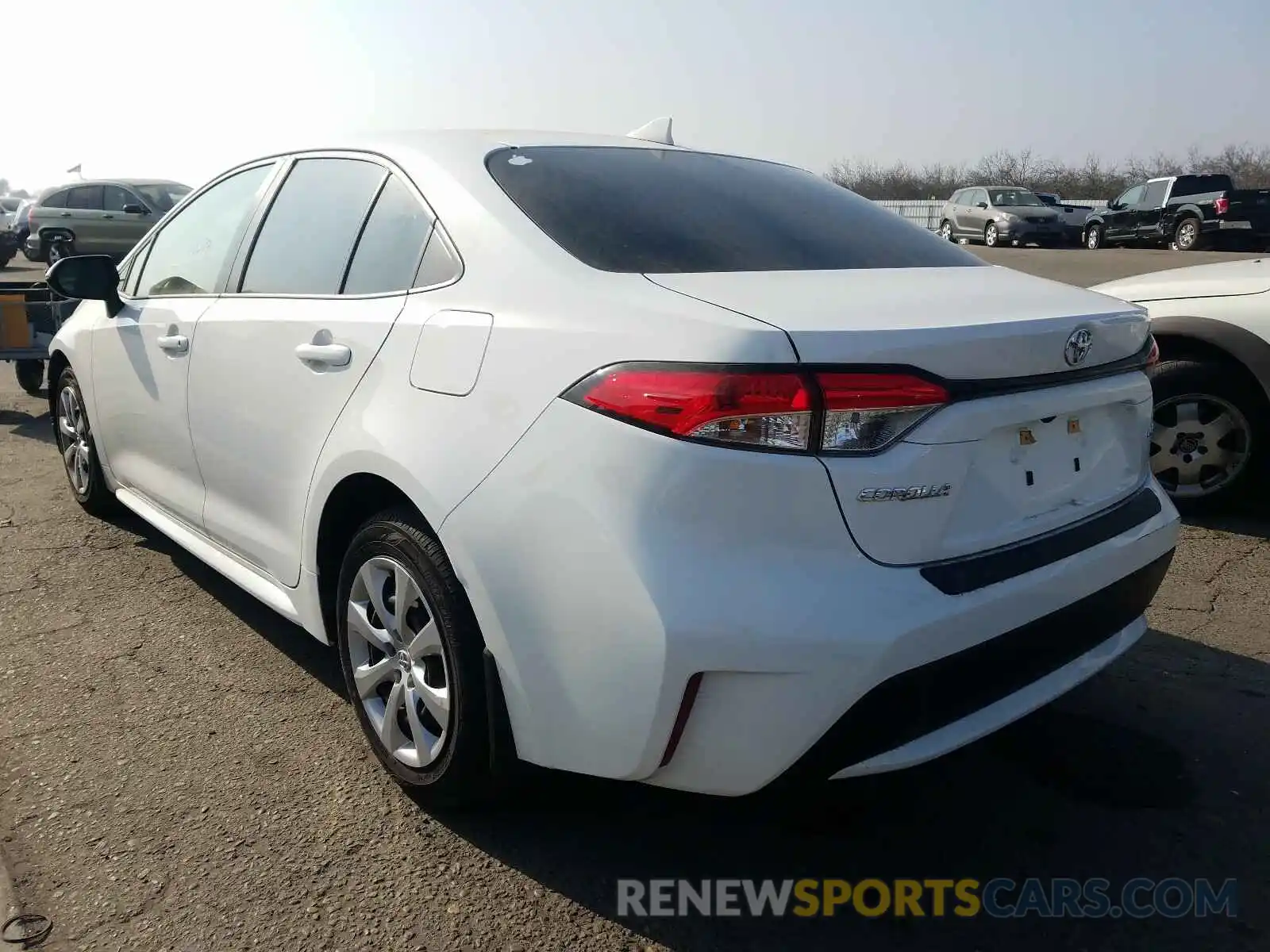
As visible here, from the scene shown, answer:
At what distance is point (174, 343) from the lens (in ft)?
11.1

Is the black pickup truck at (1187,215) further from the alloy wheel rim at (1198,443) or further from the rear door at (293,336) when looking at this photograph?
the rear door at (293,336)

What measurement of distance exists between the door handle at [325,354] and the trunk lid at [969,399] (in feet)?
2.82

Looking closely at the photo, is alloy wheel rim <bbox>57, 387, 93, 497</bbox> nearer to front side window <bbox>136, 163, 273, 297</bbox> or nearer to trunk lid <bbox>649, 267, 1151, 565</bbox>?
front side window <bbox>136, 163, 273, 297</bbox>

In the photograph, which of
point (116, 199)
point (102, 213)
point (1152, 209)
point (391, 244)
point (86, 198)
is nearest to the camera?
point (391, 244)

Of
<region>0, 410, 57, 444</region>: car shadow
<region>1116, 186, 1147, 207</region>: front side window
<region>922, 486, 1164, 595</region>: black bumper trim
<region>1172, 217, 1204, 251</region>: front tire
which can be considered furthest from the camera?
<region>1116, 186, 1147, 207</region>: front side window

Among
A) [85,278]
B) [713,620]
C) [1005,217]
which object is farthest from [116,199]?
[713,620]

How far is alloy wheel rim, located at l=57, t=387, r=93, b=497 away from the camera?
4.49 metres

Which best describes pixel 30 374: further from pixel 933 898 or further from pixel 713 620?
pixel 933 898

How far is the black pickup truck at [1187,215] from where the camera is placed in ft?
68.3

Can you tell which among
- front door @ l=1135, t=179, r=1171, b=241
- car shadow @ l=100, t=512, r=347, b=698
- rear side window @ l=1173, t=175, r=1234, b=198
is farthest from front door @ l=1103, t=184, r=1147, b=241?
car shadow @ l=100, t=512, r=347, b=698

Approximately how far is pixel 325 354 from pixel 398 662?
0.79 metres

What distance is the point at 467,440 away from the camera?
6.91ft

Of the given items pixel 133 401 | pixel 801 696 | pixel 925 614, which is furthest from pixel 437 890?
pixel 133 401

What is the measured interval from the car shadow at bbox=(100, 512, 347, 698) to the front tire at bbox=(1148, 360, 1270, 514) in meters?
3.44
